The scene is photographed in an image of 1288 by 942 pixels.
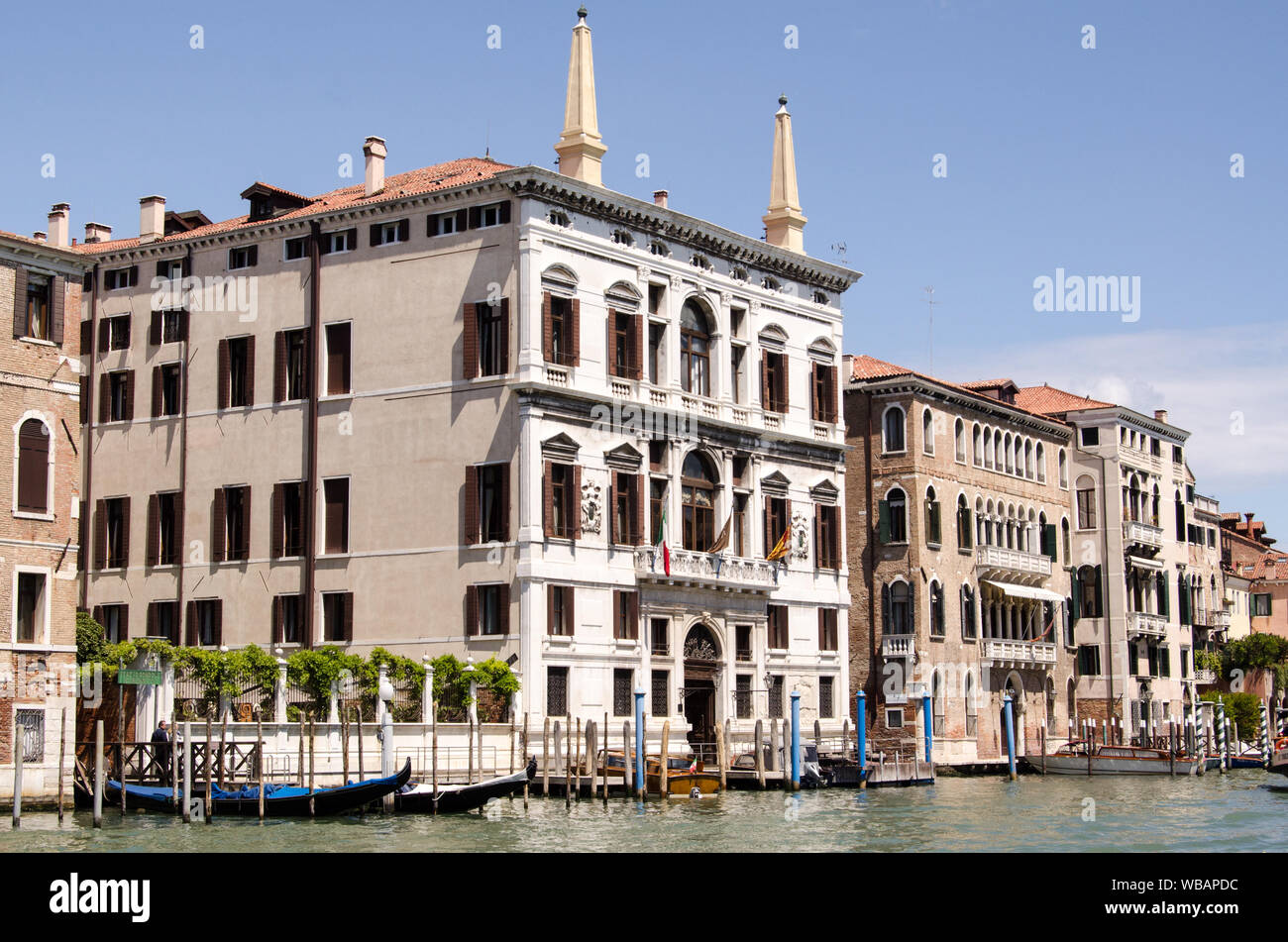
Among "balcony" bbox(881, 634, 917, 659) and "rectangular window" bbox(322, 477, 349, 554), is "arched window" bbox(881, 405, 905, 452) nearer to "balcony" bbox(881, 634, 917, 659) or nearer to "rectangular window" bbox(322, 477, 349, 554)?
"balcony" bbox(881, 634, 917, 659)

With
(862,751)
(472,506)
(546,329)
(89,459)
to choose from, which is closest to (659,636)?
(862,751)

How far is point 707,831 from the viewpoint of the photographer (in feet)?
85.8

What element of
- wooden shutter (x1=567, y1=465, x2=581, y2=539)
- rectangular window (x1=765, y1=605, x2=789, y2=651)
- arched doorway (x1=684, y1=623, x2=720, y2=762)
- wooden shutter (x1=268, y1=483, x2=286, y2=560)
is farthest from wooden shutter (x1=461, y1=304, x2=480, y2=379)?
rectangular window (x1=765, y1=605, x2=789, y2=651)

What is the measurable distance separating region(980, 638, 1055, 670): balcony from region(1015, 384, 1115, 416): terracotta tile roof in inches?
400

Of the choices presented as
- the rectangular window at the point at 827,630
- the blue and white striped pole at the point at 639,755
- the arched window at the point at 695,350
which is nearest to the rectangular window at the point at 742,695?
the rectangular window at the point at 827,630

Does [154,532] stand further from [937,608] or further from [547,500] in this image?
[937,608]

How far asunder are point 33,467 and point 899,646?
1138 inches

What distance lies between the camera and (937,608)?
169ft

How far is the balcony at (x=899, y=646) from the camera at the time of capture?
50250mm

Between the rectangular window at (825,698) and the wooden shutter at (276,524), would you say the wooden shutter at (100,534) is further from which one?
the rectangular window at (825,698)

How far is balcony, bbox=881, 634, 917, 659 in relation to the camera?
50.2m

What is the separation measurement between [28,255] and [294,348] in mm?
12134

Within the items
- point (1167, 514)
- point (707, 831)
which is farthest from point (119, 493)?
point (1167, 514)
